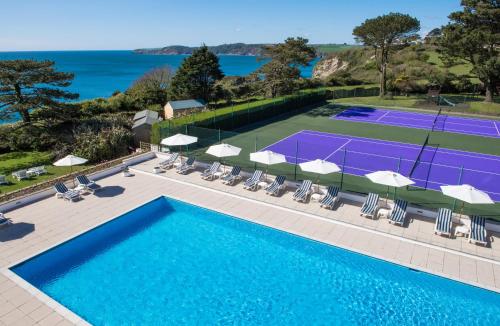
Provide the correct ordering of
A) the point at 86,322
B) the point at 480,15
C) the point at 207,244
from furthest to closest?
1. the point at 480,15
2. the point at 207,244
3. the point at 86,322

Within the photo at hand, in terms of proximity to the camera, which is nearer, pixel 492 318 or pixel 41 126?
pixel 492 318

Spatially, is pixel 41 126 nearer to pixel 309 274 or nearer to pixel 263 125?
pixel 263 125

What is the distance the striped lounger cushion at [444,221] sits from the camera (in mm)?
12133

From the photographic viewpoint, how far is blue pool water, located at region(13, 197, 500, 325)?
8789 mm

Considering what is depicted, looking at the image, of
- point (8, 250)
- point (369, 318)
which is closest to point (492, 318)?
point (369, 318)

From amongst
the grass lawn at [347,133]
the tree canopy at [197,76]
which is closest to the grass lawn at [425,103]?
the grass lawn at [347,133]

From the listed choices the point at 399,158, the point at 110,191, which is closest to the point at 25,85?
the point at 110,191

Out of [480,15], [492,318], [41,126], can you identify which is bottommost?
[492,318]

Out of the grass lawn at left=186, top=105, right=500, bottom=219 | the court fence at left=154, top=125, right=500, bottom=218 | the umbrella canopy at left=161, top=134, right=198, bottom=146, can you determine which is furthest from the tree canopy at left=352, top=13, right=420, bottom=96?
the umbrella canopy at left=161, top=134, right=198, bottom=146

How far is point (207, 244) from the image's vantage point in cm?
1202

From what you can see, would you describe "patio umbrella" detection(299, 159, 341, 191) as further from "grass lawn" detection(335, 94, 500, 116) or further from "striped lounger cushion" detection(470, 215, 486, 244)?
"grass lawn" detection(335, 94, 500, 116)

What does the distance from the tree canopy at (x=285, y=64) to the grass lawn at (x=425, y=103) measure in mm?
8979

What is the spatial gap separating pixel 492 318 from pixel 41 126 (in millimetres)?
26718

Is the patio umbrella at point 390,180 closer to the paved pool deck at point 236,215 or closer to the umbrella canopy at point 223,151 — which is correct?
the paved pool deck at point 236,215
